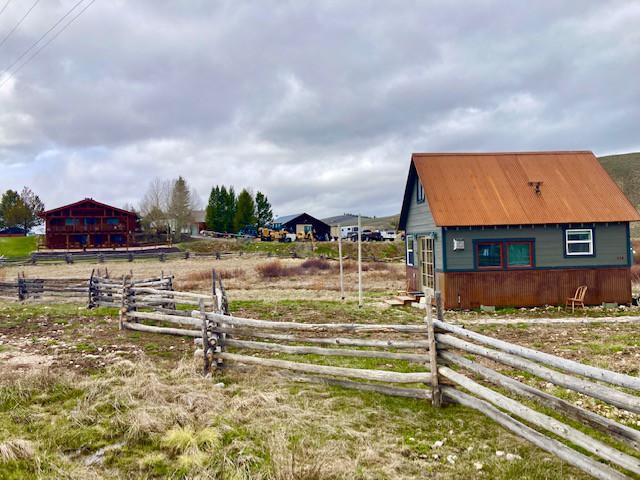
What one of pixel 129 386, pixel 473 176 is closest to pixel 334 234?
pixel 473 176

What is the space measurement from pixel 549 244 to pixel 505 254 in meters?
1.87

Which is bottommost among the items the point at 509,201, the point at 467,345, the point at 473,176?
the point at 467,345

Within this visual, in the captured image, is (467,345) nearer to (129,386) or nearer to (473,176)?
(129,386)

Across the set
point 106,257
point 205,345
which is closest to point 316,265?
point 106,257

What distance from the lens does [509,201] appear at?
736 inches

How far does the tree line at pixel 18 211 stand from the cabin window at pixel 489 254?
7441 cm

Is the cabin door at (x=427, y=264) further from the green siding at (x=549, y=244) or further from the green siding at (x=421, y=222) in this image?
the green siding at (x=549, y=244)

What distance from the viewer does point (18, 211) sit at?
241 ft

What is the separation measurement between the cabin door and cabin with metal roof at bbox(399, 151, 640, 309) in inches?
3.4

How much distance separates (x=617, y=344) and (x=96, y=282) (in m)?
17.8

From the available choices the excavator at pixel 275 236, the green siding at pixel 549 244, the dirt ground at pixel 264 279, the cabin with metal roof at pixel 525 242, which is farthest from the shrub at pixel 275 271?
the excavator at pixel 275 236

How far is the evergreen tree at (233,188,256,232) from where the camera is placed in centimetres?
7412

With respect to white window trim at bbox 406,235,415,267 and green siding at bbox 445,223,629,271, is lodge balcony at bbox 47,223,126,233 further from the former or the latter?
green siding at bbox 445,223,629,271

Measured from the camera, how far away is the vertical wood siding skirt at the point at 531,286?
17.8 metres
